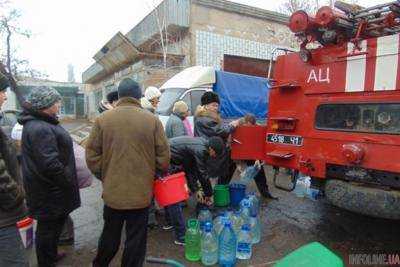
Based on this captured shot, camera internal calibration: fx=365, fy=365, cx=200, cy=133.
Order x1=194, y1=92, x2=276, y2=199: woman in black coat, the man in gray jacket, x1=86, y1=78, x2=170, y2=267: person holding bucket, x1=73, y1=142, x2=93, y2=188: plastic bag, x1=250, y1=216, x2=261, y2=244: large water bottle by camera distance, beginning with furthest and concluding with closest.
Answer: x1=194, y1=92, x2=276, y2=199: woman in black coat, x1=250, y1=216, x2=261, y2=244: large water bottle, x1=73, y1=142, x2=93, y2=188: plastic bag, x1=86, y1=78, x2=170, y2=267: person holding bucket, the man in gray jacket

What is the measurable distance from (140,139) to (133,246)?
3.12ft

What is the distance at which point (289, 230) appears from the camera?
15.5ft

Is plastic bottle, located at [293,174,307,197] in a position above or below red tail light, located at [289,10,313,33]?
below

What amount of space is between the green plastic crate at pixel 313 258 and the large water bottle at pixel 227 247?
2.20 m

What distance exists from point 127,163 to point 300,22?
2326 mm

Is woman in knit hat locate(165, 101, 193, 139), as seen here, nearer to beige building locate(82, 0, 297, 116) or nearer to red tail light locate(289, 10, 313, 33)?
red tail light locate(289, 10, 313, 33)

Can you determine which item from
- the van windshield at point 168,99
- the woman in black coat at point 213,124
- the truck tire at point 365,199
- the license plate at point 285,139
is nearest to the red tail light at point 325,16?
the license plate at point 285,139

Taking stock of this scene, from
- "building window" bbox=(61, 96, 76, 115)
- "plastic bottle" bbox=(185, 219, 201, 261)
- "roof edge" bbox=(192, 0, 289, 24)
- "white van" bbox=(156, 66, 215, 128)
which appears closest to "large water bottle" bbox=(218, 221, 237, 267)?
"plastic bottle" bbox=(185, 219, 201, 261)

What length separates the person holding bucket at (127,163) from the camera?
10.0 feet

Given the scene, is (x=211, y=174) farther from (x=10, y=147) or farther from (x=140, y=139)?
(x=10, y=147)

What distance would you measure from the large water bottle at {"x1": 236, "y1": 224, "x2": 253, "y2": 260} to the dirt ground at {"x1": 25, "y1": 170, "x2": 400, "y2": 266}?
85mm

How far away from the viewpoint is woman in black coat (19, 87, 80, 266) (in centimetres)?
318

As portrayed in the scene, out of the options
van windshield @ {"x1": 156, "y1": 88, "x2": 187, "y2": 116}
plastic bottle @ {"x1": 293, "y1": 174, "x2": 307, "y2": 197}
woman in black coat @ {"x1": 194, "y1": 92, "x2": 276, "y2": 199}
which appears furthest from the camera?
van windshield @ {"x1": 156, "y1": 88, "x2": 187, "y2": 116}

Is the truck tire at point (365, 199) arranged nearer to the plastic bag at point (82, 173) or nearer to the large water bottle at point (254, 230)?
the large water bottle at point (254, 230)
